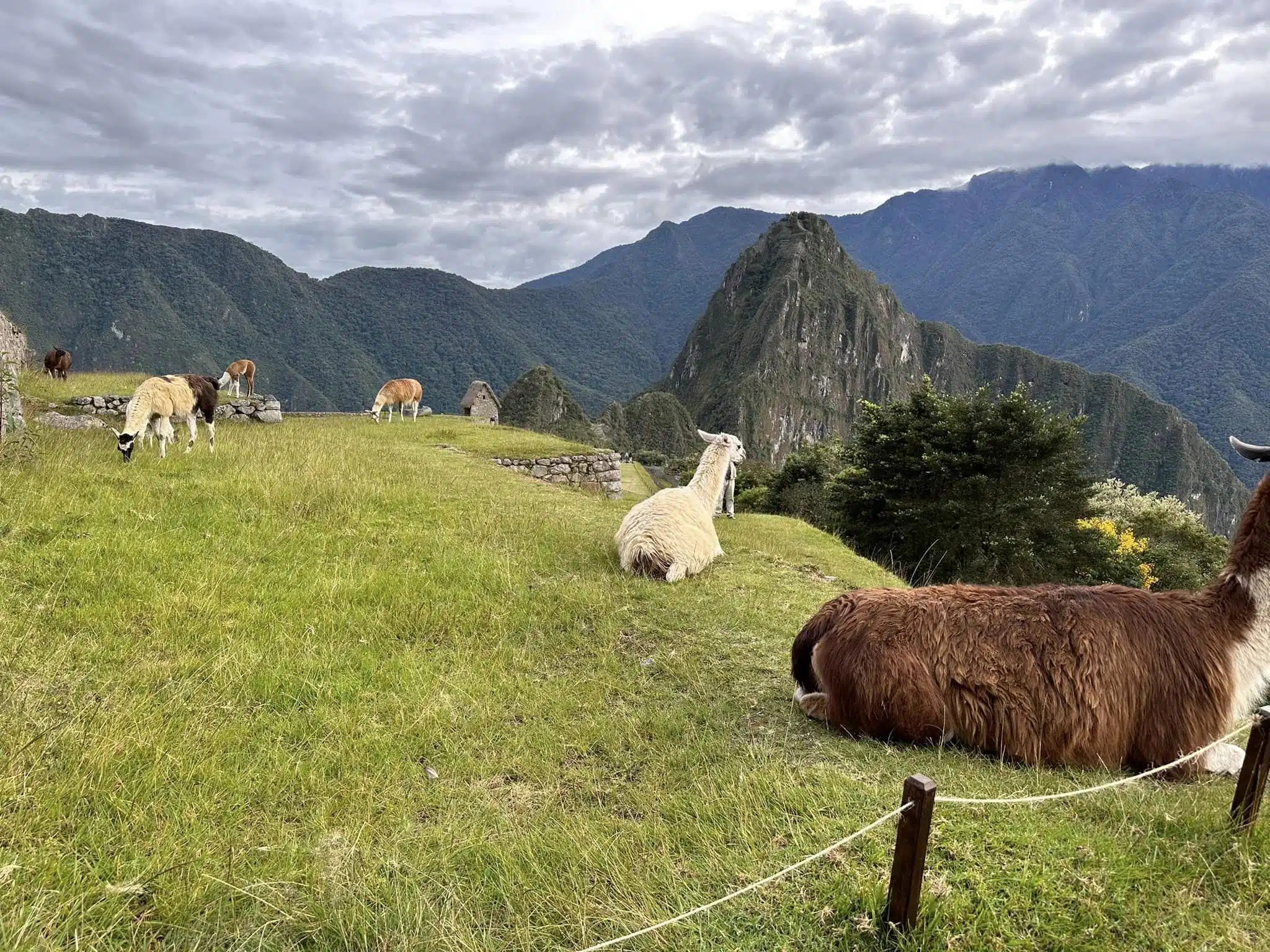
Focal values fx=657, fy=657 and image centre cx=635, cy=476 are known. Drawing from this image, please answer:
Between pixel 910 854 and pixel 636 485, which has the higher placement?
pixel 910 854

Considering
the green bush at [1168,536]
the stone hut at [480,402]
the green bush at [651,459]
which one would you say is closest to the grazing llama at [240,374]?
the stone hut at [480,402]

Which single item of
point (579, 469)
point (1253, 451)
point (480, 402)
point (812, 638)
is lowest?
point (812, 638)

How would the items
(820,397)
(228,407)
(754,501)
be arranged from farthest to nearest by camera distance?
(820,397)
(754,501)
(228,407)

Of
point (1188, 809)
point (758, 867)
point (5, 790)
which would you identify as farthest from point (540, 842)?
point (1188, 809)

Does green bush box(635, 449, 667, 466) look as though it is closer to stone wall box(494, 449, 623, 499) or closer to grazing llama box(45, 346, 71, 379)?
stone wall box(494, 449, 623, 499)

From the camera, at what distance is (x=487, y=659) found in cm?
544

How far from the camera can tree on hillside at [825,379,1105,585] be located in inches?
759

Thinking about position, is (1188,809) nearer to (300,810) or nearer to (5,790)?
(300,810)

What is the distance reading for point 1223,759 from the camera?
11.6 feet

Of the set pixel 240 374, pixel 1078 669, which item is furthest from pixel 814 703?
pixel 240 374

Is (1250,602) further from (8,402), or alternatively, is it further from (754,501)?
(754,501)

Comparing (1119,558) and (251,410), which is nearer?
(251,410)

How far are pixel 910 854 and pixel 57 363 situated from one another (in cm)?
2567

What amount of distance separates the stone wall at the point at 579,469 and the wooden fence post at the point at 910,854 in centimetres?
1581
